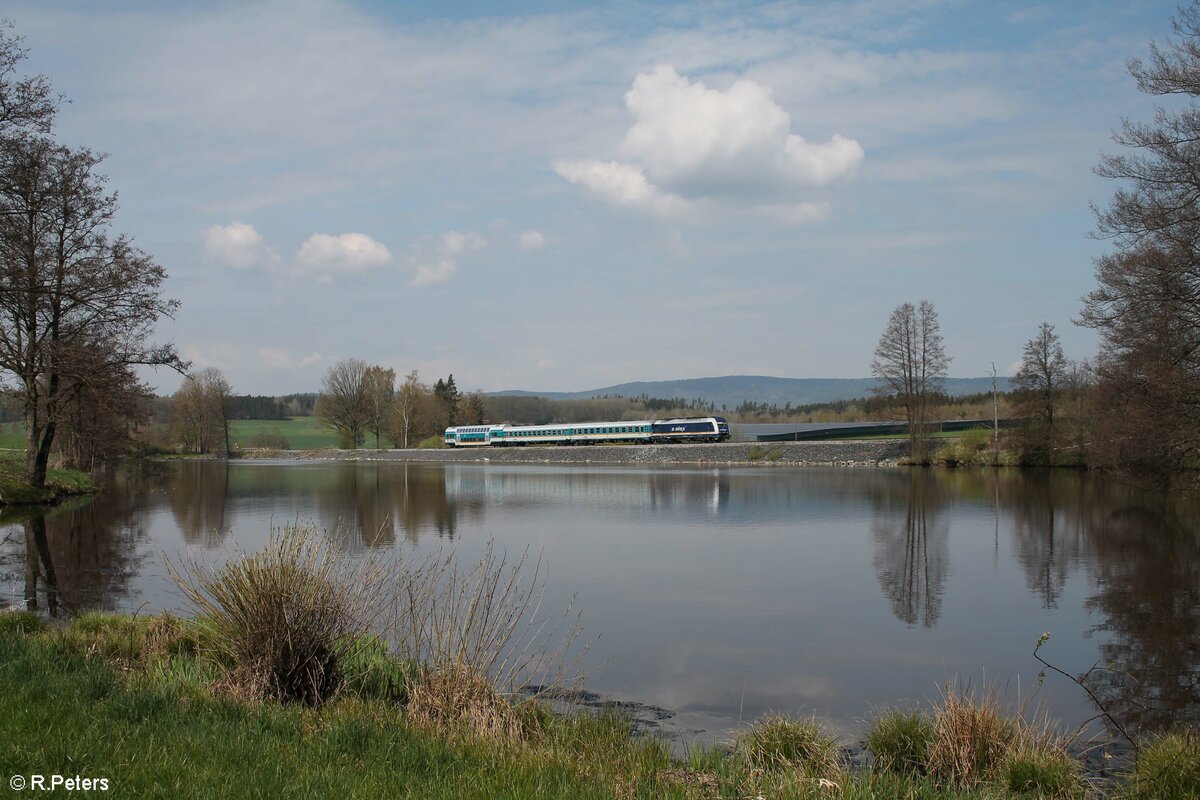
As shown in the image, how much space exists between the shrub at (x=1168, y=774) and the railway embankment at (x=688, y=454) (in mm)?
53712

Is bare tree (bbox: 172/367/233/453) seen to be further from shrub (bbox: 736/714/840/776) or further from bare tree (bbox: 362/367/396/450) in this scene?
shrub (bbox: 736/714/840/776)

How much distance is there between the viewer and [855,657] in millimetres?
10539

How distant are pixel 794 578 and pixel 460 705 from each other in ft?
32.3

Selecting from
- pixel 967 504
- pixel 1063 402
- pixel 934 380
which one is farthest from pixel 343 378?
pixel 967 504

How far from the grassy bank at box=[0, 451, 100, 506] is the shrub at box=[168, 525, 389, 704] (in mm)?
23281

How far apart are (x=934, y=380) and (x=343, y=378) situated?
208 feet

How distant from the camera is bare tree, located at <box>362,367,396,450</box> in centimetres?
9712

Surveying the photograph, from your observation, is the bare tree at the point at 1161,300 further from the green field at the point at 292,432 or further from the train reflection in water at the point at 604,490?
the green field at the point at 292,432

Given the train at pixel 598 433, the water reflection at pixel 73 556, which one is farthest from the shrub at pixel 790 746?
the train at pixel 598 433

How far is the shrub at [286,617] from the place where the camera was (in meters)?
7.52

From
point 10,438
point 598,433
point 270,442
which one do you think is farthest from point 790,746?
point 270,442

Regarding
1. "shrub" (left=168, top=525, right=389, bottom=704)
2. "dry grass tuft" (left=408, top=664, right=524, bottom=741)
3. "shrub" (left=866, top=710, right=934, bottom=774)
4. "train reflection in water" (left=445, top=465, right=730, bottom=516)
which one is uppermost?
"shrub" (left=168, top=525, right=389, bottom=704)

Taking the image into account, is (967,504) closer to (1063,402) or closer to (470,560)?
(470,560)

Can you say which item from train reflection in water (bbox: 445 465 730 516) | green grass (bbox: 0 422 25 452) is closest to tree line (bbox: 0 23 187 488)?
train reflection in water (bbox: 445 465 730 516)
